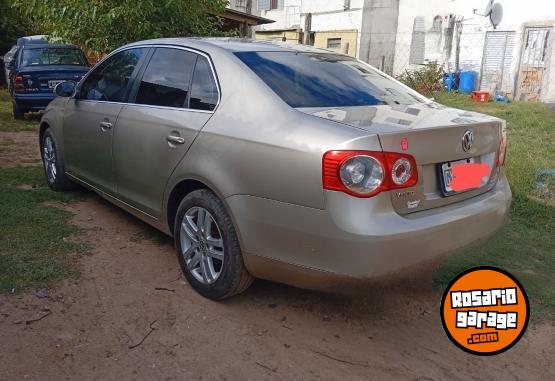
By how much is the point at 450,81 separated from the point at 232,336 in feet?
51.6

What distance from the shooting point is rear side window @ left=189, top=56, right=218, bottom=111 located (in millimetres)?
3152

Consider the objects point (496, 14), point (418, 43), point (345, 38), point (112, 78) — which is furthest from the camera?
point (345, 38)

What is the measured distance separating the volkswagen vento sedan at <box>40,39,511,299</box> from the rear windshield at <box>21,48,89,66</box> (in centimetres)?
723

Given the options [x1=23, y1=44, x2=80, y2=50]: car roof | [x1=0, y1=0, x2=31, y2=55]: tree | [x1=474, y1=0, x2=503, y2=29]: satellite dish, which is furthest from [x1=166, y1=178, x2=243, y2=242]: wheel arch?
[x1=0, y1=0, x2=31, y2=55]: tree

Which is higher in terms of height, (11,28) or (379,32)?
(379,32)

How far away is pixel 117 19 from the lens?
26.7 feet

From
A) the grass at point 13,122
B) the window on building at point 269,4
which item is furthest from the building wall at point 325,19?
the grass at point 13,122

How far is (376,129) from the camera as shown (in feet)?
8.16

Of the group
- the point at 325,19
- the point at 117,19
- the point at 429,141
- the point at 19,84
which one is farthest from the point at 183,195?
the point at 325,19

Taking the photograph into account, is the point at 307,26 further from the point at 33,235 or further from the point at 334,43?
the point at 33,235

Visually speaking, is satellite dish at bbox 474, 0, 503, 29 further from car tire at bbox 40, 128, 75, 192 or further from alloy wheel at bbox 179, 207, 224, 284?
alloy wheel at bbox 179, 207, 224, 284

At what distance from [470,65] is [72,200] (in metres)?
15.1

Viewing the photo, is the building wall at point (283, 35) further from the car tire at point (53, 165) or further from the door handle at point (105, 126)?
the door handle at point (105, 126)

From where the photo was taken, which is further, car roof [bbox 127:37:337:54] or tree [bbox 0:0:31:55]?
tree [bbox 0:0:31:55]
